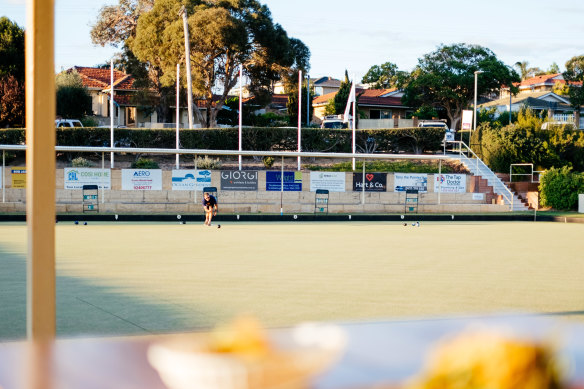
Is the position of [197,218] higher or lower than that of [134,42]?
lower

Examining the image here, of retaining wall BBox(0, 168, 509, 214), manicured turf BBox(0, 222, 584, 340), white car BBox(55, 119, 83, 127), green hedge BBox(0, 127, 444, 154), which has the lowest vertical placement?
manicured turf BBox(0, 222, 584, 340)

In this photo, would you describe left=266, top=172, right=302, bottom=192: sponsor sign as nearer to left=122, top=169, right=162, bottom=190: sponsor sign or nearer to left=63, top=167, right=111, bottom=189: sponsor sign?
left=122, top=169, right=162, bottom=190: sponsor sign

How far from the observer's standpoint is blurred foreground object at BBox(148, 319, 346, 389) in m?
0.94

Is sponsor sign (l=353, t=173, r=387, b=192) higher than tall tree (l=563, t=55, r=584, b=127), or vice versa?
tall tree (l=563, t=55, r=584, b=127)

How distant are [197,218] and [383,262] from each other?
1319 centimetres

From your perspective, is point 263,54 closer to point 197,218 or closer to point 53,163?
point 197,218

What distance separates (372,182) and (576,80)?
40.6 m

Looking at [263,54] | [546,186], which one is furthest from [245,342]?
[263,54]

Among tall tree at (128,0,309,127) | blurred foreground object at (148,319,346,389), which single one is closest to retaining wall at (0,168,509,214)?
tall tree at (128,0,309,127)

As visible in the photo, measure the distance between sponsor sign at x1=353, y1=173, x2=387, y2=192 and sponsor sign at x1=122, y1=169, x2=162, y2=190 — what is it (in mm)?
8647

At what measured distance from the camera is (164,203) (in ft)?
86.4

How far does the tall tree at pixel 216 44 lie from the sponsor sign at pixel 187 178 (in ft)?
46.4

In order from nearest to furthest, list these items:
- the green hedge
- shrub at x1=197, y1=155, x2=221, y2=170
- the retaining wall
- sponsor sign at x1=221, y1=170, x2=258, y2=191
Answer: the retaining wall
sponsor sign at x1=221, y1=170, x2=258, y2=191
shrub at x1=197, y1=155, x2=221, y2=170
the green hedge

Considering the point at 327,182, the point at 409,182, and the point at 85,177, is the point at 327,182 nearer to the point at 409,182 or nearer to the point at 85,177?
the point at 409,182
